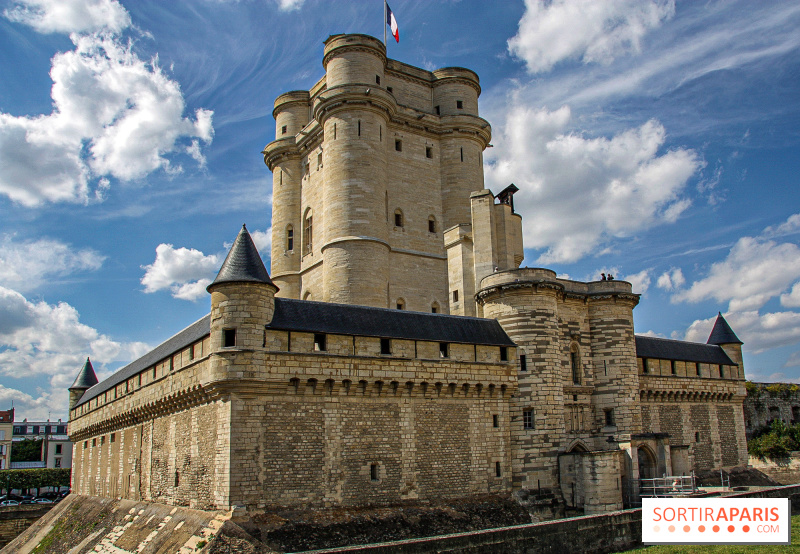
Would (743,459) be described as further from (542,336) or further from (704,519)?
(704,519)

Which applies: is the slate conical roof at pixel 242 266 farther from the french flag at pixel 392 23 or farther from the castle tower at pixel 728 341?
the castle tower at pixel 728 341

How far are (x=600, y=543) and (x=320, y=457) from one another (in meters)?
8.19

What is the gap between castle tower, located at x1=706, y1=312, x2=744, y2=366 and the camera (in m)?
35.2

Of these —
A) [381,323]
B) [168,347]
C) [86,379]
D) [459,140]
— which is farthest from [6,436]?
[381,323]

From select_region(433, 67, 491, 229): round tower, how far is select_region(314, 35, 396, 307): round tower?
12.3ft

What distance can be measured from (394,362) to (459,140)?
1629cm

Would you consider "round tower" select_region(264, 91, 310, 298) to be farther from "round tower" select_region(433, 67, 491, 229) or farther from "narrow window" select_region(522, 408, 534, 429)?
"narrow window" select_region(522, 408, 534, 429)

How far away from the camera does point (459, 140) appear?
110ft

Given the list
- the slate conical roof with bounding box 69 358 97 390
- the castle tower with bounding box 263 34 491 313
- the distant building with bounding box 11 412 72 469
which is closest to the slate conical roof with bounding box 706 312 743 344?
the castle tower with bounding box 263 34 491 313

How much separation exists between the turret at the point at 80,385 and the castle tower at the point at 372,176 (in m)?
15.6

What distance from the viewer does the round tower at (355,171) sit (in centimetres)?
2827

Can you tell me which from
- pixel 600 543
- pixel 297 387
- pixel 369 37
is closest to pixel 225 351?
pixel 297 387

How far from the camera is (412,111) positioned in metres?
32.5

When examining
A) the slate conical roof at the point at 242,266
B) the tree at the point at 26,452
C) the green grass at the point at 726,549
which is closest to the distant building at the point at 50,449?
the tree at the point at 26,452
